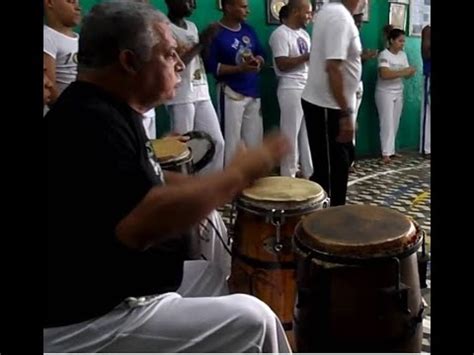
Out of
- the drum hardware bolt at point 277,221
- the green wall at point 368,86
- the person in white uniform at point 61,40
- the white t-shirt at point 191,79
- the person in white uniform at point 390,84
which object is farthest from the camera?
the person in white uniform at point 390,84

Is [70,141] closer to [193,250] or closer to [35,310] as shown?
[35,310]

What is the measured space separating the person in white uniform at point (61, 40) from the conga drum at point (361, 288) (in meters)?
1.68

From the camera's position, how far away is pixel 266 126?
6.10 meters

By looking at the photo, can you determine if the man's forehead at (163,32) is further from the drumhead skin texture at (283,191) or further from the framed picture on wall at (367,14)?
the framed picture on wall at (367,14)

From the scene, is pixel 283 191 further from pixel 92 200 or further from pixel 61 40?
pixel 61 40

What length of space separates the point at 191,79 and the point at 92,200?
340 cm

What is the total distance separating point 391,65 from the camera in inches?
268

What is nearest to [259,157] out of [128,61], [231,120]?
[128,61]

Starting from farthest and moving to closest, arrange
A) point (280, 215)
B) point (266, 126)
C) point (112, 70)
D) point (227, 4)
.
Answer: point (266, 126), point (227, 4), point (280, 215), point (112, 70)

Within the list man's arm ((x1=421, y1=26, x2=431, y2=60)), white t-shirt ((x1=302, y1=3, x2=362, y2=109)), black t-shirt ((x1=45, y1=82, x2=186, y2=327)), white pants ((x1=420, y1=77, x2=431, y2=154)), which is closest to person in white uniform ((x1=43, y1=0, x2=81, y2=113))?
white t-shirt ((x1=302, y1=3, x2=362, y2=109))

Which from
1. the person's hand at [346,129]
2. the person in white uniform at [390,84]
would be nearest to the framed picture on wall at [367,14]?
the person in white uniform at [390,84]

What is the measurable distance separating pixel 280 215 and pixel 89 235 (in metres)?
1.06

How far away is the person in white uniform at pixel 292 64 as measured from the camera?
5348 millimetres
